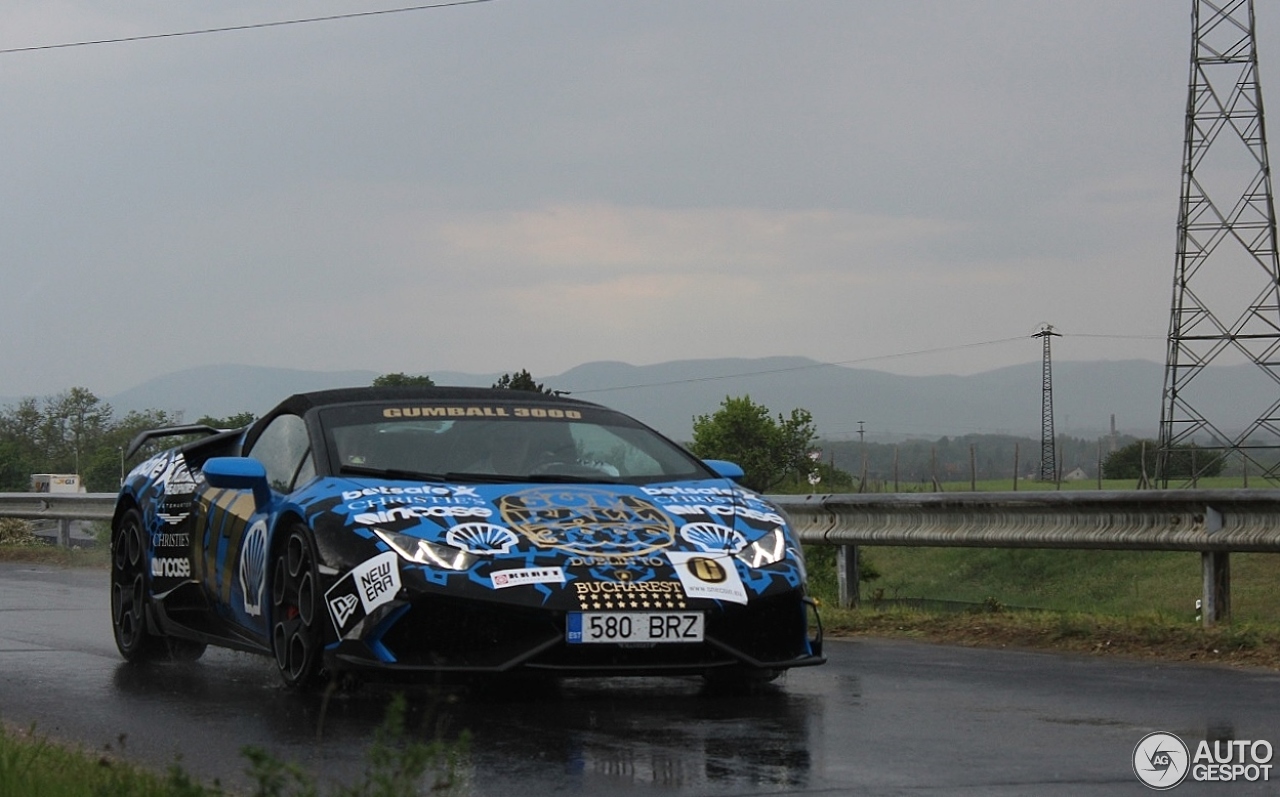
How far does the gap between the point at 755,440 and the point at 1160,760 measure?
418 feet

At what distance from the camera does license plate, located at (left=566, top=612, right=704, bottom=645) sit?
6445mm

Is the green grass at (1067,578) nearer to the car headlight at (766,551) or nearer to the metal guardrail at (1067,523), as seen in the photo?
the metal guardrail at (1067,523)

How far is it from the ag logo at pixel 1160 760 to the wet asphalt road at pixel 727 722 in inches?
2.3

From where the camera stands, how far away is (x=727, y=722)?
6371 millimetres

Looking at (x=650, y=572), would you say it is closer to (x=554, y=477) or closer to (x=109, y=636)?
(x=554, y=477)

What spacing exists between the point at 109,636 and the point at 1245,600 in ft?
74.8

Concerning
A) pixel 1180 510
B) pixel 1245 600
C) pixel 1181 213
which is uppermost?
pixel 1181 213

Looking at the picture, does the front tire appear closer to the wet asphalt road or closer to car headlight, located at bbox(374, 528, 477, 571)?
the wet asphalt road

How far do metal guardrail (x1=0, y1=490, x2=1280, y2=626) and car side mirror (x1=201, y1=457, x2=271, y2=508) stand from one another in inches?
192

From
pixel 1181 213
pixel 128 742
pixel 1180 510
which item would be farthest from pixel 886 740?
pixel 1181 213

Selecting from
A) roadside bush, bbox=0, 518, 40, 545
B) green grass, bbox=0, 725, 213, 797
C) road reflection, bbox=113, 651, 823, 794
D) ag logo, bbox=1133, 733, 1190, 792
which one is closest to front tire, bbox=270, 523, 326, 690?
road reflection, bbox=113, 651, 823, 794

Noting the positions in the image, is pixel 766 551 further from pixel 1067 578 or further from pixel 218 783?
pixel 1067 578

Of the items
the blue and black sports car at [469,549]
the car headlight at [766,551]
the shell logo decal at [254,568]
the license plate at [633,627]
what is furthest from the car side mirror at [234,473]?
the car headlight at [766,551]

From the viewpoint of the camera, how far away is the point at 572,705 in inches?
268
